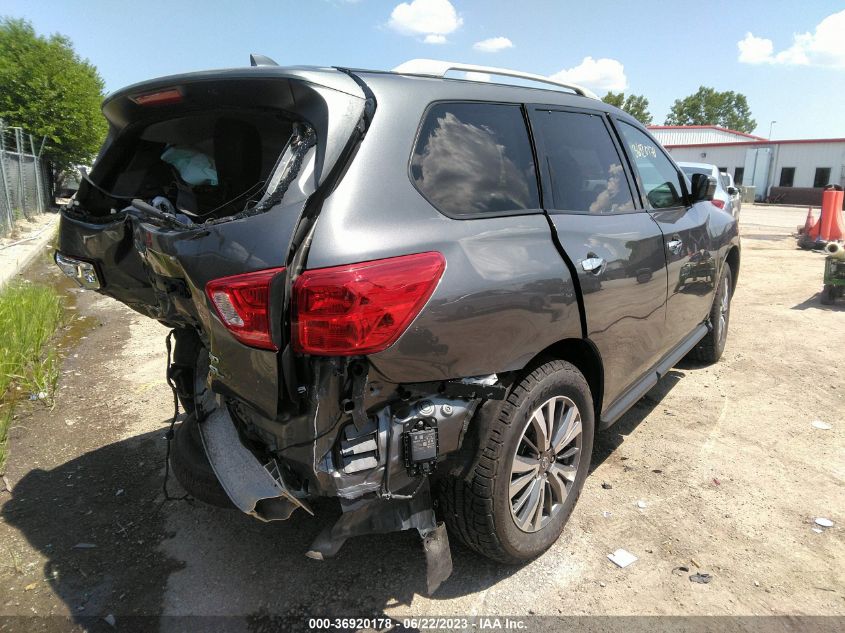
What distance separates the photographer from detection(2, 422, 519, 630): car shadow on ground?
2.45 m

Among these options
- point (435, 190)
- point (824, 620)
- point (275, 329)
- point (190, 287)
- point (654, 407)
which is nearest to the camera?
point (275, 329)

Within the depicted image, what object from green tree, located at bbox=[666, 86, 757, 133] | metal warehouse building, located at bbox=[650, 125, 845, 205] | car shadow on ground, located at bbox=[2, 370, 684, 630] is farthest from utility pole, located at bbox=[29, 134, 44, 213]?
green tree, located at bbox=[666, 86, 757, 133]

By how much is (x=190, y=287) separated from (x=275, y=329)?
1.34 feet

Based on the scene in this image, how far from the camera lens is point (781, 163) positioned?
39.7 m

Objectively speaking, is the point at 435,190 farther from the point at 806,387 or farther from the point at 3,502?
the point at 806,387

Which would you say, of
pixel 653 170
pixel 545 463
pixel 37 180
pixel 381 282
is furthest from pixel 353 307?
pixel 37 180

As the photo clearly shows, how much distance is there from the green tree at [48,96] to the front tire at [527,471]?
21014 mm

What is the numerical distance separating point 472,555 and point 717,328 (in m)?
3.34

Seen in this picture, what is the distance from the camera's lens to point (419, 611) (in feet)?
7.86

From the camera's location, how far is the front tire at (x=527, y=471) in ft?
7.41

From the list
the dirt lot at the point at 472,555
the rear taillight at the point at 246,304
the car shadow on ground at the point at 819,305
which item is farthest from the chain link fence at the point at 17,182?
the car shadow on ground at the point at 819,305

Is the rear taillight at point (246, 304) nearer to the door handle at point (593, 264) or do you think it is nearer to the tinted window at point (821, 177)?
the door handle at point (593, 264)

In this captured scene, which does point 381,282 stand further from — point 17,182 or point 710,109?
point 710,109

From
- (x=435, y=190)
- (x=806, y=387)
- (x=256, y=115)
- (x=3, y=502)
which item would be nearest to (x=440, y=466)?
(x=435, y=190)
